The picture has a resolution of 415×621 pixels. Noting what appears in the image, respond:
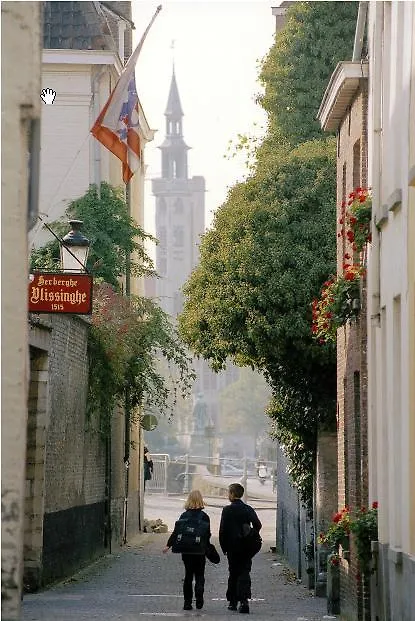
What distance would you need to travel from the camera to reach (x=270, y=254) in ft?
88.2

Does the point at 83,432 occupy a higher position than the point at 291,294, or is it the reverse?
the point at 291,294

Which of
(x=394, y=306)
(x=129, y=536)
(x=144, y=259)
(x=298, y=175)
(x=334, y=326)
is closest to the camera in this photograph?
(x=394, y=306)

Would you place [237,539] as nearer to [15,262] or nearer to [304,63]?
[15,262]

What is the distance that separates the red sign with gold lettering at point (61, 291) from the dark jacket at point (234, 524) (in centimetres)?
321

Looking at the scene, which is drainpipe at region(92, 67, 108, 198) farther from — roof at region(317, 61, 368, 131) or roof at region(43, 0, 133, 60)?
roof at region(317, 61, 368, 131)

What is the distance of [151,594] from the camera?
23.8 meters

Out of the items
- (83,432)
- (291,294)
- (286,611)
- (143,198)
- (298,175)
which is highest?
(143,198)

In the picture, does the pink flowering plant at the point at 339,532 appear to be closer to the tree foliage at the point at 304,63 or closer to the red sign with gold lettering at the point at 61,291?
the red sign with gold lettering at the point at 61,291

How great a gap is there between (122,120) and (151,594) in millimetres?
7353

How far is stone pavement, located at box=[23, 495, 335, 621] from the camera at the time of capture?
1983 centimetres

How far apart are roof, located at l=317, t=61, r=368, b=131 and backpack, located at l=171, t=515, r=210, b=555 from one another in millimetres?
5479

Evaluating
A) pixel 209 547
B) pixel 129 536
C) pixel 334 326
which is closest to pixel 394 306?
pixel 334 326

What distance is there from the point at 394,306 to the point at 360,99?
14.1 feet

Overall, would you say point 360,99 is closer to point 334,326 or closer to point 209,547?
point 334,326
